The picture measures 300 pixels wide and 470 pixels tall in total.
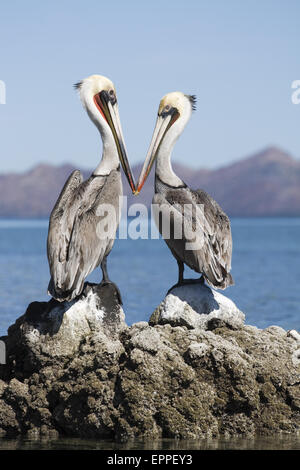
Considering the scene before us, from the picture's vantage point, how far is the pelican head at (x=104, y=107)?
929 centimetres

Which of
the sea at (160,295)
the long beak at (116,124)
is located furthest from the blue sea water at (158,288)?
the long beak at (116,124)

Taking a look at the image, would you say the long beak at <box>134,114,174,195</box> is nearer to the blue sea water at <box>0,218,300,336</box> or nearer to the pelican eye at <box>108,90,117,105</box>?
the pelican eye at <box>108,90,117,105</box>

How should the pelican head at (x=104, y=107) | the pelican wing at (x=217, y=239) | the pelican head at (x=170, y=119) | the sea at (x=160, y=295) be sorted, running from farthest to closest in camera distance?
the pelican head at (x=170, y=119) → the pelican head at (x=104, y=107) → the pelican wing at (x=217, y=239) → the sea at (x=160, y=295)

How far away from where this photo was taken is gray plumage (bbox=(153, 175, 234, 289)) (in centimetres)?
857

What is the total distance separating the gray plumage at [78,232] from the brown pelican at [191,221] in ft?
1.63

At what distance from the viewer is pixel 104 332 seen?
26.9 feet

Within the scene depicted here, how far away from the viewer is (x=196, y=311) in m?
8.42

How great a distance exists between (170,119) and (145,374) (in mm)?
3106

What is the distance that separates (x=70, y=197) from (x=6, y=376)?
72.2 inches

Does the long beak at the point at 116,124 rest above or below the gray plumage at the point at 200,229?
above

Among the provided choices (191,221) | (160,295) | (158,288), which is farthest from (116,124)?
(158,288)

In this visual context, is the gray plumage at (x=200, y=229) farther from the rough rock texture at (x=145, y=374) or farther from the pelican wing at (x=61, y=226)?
the pelican wing at (x=61, y=226)

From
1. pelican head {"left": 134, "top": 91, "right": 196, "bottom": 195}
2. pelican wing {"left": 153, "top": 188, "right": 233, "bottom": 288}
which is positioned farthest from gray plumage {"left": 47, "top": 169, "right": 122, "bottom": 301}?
pelican head {"left": 134, "top": 91, "right": 196, "bottom": 195}

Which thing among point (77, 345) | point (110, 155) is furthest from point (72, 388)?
point (110, 155)
